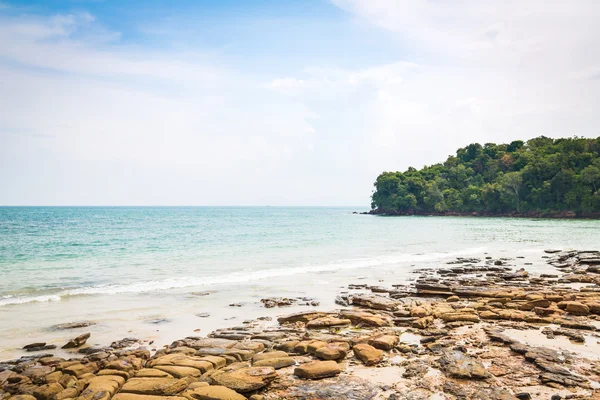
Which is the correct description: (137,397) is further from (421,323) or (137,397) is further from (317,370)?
(421,323)

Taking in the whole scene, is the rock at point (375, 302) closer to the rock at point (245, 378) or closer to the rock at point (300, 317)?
the rock at point (300, 317)

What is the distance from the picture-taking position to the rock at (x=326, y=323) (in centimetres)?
1094

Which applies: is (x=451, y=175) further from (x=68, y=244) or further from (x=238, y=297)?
(x=238, y=297)

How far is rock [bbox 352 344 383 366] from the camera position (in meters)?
7.95

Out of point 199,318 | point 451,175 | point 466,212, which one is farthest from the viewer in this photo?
point 451,175

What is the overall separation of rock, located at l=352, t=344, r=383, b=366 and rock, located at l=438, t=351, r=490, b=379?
1.18 m

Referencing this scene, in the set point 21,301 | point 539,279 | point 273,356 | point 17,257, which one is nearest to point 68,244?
point 17,257

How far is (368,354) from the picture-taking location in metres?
8.11

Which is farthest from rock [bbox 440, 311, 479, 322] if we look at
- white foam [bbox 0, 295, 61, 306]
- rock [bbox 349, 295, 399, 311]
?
white foam [bbox 0, 295, 61, 306]

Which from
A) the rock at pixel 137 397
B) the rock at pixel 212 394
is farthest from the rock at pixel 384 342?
the rock at pixel 137 397

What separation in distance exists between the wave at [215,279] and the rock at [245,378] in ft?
34.8

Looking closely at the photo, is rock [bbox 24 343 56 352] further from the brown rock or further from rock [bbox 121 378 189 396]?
rock [bbox 121 378 189 396]

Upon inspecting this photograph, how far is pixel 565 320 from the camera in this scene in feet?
35.1

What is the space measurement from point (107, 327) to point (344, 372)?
7.41 meters
